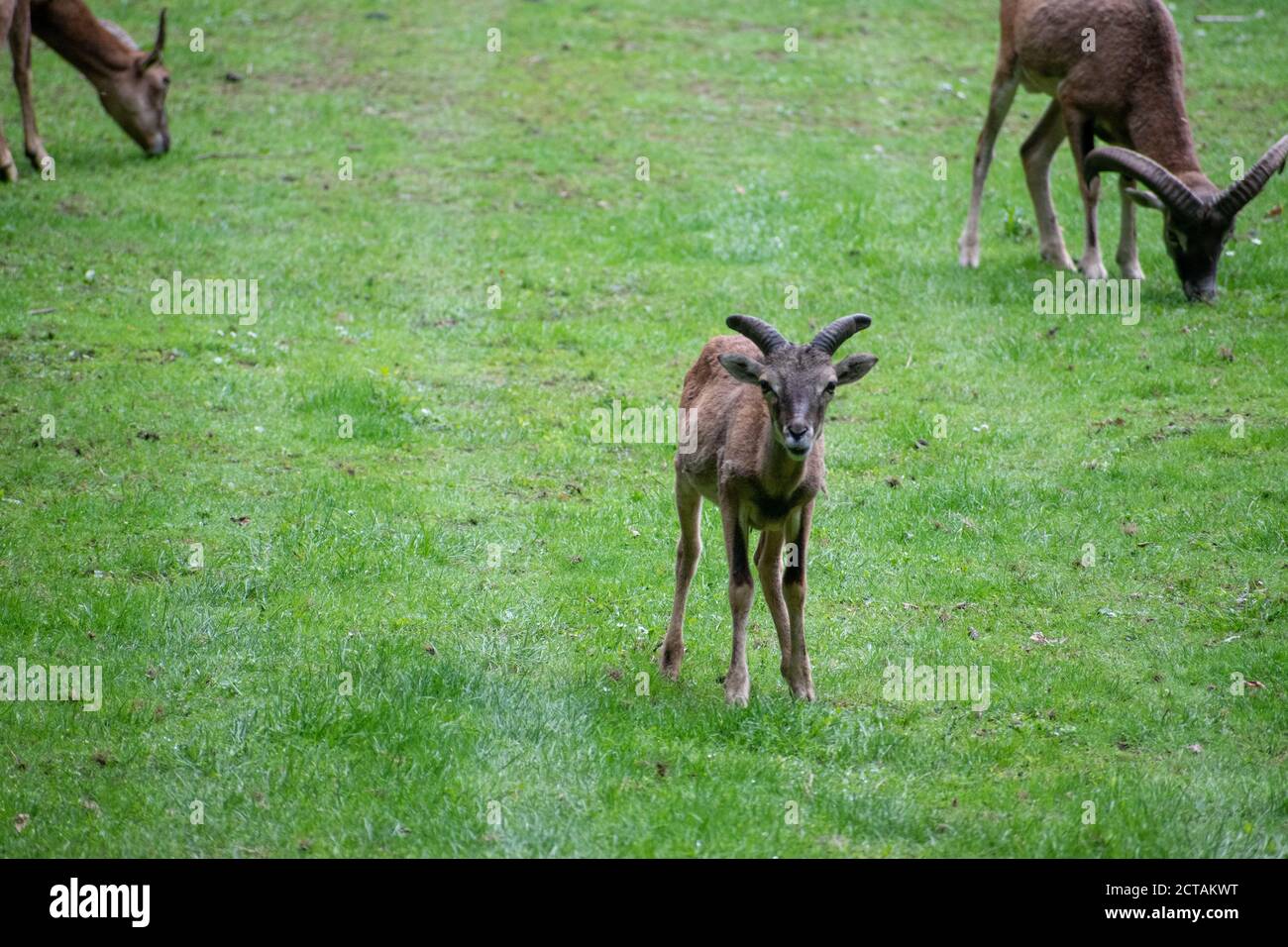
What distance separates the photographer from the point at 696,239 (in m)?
18.4

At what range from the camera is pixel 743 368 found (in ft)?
29.8

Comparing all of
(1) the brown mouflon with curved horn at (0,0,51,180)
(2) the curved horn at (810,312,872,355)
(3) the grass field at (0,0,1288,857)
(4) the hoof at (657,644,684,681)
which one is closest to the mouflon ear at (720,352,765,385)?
(2) the curved horn at (810,312,872,355)

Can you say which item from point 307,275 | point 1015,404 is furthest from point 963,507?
point 307,275

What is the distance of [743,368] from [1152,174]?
854cm

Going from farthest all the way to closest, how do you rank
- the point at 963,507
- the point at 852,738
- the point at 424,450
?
1. the point at 424,450
2. the point at 963,507
3. the point at 852,738

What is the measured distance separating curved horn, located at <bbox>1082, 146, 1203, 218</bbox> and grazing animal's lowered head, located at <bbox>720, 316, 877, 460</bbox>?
7802mm

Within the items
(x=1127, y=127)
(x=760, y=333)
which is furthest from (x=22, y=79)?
(x=760, y=333)

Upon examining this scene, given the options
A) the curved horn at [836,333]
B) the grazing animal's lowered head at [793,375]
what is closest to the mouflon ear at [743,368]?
the grazing animal's lowered head at [793,375]

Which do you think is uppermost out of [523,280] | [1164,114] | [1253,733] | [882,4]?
[882,4]

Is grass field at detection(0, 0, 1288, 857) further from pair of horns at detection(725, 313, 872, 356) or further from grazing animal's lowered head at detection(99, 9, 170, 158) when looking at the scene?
pair of horns at detection(725, 313, 872, 356)

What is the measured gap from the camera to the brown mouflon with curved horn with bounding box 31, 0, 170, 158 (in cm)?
2097

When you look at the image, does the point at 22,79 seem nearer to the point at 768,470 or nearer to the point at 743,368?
the point at 743,368
